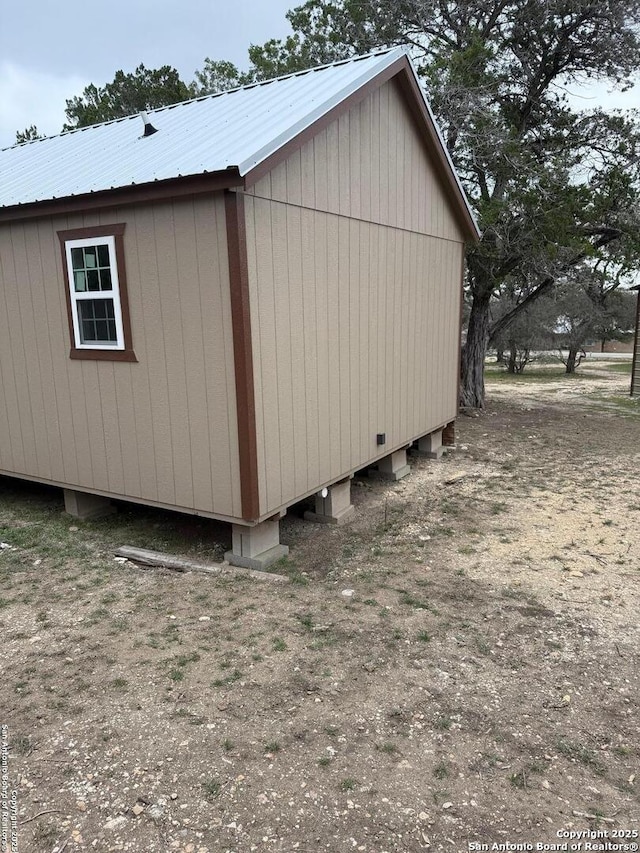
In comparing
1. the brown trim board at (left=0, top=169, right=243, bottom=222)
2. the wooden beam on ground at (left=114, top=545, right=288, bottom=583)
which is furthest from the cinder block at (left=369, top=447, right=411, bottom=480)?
the brown trim board at (left=0, top=169, right=243, bottom=222)

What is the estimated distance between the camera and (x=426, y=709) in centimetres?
313

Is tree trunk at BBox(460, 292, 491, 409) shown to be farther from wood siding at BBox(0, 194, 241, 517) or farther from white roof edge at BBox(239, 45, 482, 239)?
wood siding at BBox(0, 194, 241, 517)

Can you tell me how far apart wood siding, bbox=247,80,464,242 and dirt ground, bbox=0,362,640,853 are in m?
3.07

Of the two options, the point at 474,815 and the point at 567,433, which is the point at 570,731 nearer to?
the point at 474,815

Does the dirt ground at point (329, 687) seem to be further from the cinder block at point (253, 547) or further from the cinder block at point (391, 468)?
the cinder block at point (391, 468)

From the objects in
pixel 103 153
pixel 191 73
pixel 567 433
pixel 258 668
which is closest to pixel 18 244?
pixel 103 153

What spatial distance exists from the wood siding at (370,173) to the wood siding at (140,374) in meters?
0.83

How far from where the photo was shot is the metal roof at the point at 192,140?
4.56 meters

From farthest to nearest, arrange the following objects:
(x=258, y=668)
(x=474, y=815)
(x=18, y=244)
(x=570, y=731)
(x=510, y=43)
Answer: (x=510, y=43)
(x=18, y=244)
(x=258, y=668)
(x=570, y=731)
(x=474, y=815)

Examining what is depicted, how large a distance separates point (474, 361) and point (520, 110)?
5179 mm

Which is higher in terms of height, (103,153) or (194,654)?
(103,153)

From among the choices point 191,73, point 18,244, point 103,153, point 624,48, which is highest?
point 191,73

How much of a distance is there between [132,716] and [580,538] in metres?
4.25

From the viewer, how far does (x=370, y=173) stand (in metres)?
6.11
